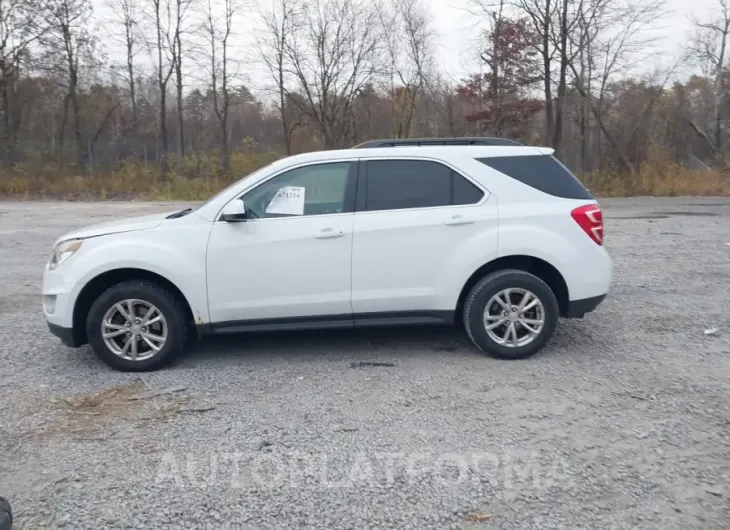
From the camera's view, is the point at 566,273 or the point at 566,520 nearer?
the point at 566,520

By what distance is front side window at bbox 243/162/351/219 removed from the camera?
5.55 metres

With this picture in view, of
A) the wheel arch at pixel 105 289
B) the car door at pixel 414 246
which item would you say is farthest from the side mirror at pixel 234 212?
the car door at pixel 414 246

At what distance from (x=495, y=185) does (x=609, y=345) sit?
179 cm

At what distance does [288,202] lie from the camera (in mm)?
5570

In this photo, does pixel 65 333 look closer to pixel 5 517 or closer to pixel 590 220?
pixel 5 517

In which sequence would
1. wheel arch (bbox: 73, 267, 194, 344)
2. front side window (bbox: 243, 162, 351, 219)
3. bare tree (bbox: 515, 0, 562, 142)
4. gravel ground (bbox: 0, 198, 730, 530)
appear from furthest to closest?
bare tree (bbox: 515, 0, 562, 142), front side window (bbox: 243, 162, 351, 219), wheel arch (bbox: 73, 267, 194, 344), gravel ground (bbox: 0, 198, 730, 530)

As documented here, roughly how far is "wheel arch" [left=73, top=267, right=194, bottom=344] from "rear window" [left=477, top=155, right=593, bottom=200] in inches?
109

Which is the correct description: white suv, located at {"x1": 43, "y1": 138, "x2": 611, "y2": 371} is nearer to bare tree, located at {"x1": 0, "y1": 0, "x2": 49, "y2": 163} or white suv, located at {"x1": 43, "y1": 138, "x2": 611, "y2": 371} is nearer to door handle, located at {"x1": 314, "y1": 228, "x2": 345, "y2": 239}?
door handle, located at {"x1": 314, "y1": 228, "x2": 345, "y2": 239}

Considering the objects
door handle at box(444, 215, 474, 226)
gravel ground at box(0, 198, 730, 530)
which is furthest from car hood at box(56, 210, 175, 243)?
door handle at box(444, 215, 474, 226)

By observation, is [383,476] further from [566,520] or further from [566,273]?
[566,273]

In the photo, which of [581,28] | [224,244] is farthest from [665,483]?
[581,28]

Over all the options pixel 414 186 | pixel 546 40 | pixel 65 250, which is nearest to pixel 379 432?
pixel 414 186

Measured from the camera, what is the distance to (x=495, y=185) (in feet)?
18.6

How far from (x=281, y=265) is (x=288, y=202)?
540 millimetres
